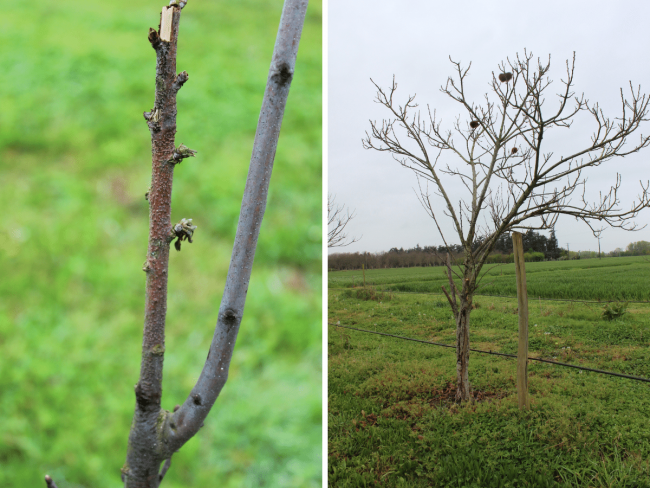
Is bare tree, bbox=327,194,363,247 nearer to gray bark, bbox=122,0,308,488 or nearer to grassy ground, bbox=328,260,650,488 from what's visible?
grassy ground, bbox=328,260,650,488

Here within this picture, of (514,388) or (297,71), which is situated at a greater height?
(297,71)

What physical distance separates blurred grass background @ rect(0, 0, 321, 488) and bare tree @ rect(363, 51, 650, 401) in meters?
0.43

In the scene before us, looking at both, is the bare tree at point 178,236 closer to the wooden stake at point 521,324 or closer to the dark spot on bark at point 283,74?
the dark spot on bark at point 283,74

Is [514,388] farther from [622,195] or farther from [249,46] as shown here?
[249,46]

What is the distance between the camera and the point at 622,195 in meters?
1.15

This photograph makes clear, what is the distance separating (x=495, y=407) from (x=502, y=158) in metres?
0.85

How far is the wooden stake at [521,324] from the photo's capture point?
3.89ft

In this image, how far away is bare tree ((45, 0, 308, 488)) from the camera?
53cm

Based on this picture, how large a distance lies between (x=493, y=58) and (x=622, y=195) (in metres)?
0.61

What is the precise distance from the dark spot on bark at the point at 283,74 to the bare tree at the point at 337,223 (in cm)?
109

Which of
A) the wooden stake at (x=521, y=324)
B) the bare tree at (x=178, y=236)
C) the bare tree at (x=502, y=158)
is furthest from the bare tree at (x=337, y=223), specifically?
the bare tree at (x=178, y=236)

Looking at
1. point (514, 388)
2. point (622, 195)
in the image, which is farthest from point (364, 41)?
point (514, 388)

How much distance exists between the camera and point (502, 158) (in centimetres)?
144

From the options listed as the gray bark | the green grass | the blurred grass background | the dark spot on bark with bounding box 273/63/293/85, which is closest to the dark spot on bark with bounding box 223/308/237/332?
the gray bark
